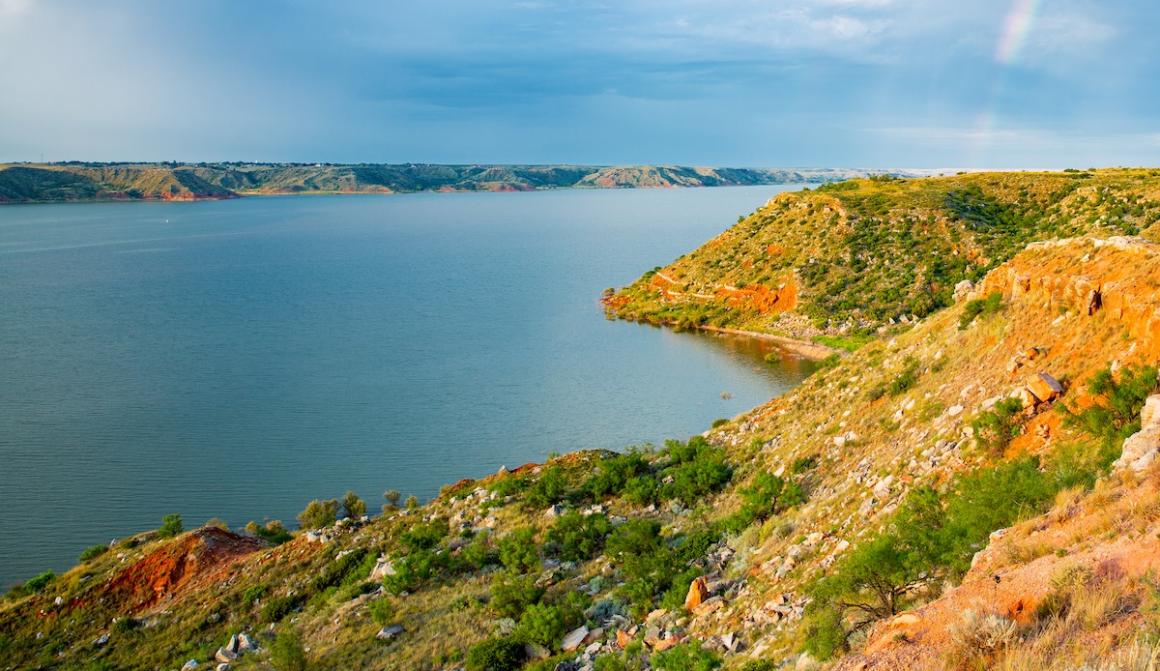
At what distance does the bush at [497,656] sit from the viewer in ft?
47.5

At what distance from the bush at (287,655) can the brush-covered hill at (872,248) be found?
4558 cm

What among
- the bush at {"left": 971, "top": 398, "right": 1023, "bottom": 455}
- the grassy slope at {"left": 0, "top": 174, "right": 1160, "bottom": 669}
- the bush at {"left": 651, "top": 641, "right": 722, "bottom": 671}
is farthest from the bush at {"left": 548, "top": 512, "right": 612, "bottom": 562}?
the bush at {"left": 971, "top": 398, "right": 1023, "bottom": 455}

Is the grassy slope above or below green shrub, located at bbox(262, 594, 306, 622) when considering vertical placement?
above

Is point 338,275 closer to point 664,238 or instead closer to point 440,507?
point 664,238

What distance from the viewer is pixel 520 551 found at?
18891 mm

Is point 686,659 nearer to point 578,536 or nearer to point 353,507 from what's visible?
point 578,536

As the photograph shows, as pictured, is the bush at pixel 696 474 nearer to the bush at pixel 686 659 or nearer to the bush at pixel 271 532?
the bush at pixel 686 659

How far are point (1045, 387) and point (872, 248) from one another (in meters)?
52.1

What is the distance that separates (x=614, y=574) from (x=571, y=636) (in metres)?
2.60

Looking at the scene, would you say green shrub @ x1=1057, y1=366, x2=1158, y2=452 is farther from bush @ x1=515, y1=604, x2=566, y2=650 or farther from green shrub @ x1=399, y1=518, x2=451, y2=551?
green shrub @ x1=399, y1=518, x2=451, y2=551

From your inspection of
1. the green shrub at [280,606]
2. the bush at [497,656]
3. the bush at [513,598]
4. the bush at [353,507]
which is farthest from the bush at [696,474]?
the bush at [353,507]

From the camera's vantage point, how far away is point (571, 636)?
14867 mm

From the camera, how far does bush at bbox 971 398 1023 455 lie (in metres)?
13.4

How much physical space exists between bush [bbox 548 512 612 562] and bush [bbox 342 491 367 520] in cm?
1150
